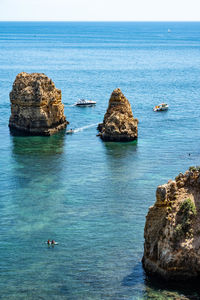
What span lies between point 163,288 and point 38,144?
64.5 metres

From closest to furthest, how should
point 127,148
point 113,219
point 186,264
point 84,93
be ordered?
point 186,264
point 113,219
point 127,148
point 84,93

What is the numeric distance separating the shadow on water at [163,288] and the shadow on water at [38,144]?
178ft

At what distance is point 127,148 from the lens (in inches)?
4267

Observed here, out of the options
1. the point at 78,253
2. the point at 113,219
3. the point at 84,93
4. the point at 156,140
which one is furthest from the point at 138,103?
the point at 78,253

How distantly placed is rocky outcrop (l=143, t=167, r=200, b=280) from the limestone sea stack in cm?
6623

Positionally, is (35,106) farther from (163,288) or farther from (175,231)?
(163,288)

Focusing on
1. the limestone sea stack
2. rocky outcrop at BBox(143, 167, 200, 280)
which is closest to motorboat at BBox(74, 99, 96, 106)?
the limestone sea stack

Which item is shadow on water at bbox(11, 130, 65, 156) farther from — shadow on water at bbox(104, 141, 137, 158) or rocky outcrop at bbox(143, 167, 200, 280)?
rocky outcrop at bbox(143, 167, 200, 280)

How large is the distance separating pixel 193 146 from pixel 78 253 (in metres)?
54.1

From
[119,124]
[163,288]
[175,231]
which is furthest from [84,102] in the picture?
[163,288]

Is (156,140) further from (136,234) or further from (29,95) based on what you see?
(136,234)

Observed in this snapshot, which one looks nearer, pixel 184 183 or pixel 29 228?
pixel 184 183

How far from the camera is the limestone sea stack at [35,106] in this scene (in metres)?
116

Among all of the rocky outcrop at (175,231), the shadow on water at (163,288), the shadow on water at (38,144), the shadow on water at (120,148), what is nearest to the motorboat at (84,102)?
the shadow on water at (38,144)
